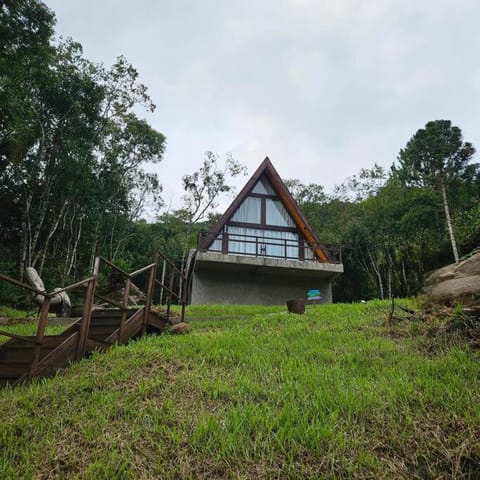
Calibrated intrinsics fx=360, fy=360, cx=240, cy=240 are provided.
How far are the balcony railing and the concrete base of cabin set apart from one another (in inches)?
22.4

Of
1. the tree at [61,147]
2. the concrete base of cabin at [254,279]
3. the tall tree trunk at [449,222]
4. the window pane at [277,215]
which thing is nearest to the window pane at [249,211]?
the window pane at [277,215]

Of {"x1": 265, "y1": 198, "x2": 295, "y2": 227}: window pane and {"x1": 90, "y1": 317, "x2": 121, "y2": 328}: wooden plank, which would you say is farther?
{"x1": 265, "y1": 198, "x2": 295, "y2": 227}: window pane

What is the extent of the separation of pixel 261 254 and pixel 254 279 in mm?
1014

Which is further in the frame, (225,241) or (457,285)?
(225,241)

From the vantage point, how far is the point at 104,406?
2748 mm

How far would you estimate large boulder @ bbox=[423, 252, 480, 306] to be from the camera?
168 inches

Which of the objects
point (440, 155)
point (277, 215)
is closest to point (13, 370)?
point (277, 215)

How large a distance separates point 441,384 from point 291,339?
2065 mm

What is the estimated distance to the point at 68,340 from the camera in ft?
12.1

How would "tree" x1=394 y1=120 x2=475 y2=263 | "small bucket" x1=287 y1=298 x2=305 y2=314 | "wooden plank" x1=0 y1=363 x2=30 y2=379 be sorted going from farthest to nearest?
"tree" x1=394 y1=120 x2=475 y2=263 → "small bucket" x1=287 y1=298 x2=305 y2=314 → "wooden plank" x1=0 y1=363 x2=30 y2=379

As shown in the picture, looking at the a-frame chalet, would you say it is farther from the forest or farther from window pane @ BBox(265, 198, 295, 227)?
the forest

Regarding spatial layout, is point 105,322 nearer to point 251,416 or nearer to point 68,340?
point 68,340

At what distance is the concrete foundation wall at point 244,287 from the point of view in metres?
13.6

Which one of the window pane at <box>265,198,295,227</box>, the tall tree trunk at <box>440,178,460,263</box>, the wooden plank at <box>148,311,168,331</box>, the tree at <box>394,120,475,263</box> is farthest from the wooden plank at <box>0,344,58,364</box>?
the tree at <box>394,120,475,263</box>
